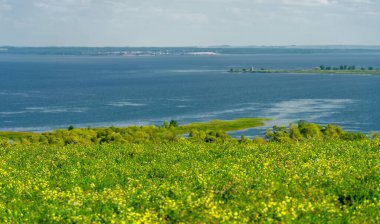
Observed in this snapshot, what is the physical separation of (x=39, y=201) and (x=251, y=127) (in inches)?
3791

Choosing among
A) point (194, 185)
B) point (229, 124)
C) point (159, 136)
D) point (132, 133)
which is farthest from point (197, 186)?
point (229, 124)

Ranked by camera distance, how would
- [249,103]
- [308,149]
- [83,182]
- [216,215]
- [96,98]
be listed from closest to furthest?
1. [216,215]
2. [83,182]
3. [308,149]
4. [249,103]
5. [96,98]

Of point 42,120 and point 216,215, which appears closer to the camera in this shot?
point 216,215

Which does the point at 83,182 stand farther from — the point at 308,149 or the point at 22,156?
the point at 308,149

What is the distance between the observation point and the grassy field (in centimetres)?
1952

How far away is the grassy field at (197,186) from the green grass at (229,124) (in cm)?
7519

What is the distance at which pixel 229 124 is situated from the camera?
4734 inches

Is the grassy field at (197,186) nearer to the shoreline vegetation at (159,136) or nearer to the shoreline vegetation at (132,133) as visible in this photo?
the shoreline vegetation at (159,136)

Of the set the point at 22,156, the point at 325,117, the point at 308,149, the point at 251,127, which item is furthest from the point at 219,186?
the point at 325,117

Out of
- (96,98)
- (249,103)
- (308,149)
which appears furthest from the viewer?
(96,98)

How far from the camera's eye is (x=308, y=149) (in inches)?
1414

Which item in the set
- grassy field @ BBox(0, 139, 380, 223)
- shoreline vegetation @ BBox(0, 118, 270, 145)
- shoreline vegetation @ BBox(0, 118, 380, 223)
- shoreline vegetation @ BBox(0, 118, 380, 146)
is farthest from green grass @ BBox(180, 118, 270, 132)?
grassy field @ BBox(0, 139, 380, 223)

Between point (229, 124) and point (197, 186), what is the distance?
9611 cm

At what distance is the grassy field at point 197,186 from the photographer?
1952 centimetres
